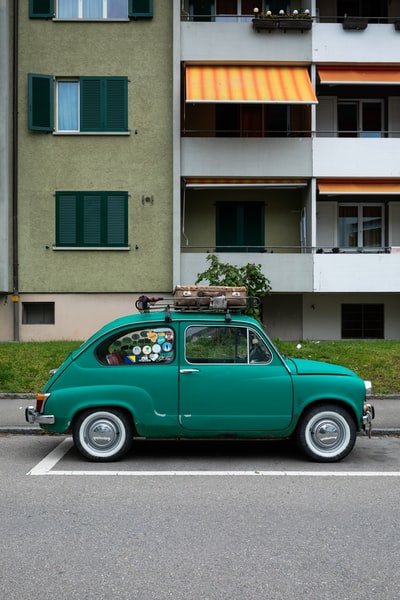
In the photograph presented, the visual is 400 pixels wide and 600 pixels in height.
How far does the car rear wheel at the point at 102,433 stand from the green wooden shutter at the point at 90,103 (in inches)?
490

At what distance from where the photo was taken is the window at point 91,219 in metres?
17.6

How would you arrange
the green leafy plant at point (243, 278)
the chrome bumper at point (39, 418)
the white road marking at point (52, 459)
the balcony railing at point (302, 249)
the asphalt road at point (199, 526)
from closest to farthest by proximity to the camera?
the asphalt road at point (199, 526) → the white road marking at point (52, 459) → the chrome bumper at point (39, 418) → the green leafy plant at point (243, 278) → the balcony railing at point (302, 249)

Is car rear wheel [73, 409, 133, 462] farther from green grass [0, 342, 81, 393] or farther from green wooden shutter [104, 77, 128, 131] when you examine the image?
green wooden shutter [104, 77, 128, 131]

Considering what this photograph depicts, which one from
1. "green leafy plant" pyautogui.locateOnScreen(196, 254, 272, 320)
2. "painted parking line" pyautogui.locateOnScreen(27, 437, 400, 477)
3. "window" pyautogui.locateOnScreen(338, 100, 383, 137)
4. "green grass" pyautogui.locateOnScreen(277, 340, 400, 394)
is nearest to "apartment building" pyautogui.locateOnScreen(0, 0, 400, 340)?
"window" pyautogui.locateOnScreen(338, 100, 383, 137)

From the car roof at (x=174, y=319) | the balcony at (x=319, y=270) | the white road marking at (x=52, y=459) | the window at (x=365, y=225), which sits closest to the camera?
the white road marking at (x=52, y=459)

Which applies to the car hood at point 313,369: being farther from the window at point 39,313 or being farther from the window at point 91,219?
the window at point 39,313

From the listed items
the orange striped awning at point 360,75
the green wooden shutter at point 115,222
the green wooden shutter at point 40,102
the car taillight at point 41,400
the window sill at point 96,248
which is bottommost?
the car taillight at point 41,400

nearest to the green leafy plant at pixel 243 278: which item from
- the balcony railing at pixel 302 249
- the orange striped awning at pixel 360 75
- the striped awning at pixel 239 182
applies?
the balcony railing at pixel 302 249

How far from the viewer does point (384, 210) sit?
19.5 meters

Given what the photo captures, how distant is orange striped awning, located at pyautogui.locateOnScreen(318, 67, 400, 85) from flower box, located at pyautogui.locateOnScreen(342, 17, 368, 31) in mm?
1127

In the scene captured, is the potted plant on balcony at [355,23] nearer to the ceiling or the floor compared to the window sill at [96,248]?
nearer to the ceiling

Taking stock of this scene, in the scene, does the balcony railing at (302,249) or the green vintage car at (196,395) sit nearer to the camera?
the green vintage car at (196,395)

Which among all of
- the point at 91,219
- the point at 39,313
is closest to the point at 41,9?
the point at 91,219

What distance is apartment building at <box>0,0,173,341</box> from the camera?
691 inches
